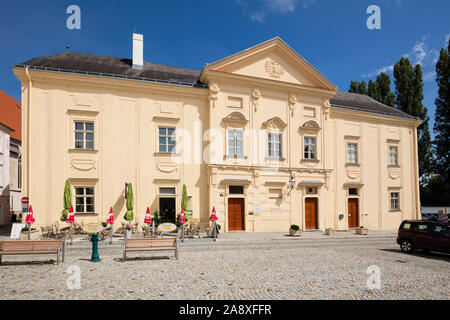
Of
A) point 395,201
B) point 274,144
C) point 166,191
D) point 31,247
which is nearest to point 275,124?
point 274,144

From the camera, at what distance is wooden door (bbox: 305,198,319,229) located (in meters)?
22.8

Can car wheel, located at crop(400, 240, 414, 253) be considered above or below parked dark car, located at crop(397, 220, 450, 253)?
below

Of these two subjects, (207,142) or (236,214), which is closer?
(207,142)

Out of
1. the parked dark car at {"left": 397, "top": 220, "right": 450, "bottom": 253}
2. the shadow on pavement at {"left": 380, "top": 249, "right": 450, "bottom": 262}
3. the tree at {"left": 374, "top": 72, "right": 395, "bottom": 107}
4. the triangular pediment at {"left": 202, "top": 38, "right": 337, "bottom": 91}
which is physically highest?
the tree at {"left": 374, "top": 72, "right": 395, "bottom": 107}

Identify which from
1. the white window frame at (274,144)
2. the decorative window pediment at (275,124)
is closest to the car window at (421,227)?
the white window frame at (274,144)

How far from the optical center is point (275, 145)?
22281 mm

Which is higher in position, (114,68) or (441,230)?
(114,68)

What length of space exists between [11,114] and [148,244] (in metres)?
32.4

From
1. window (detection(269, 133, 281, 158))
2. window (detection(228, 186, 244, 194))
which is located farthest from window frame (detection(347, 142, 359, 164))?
window (detection(228, 186, 244, 194))

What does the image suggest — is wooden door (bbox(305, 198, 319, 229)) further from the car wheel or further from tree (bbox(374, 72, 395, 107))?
tree (bbox(374, 72, 395, 107))

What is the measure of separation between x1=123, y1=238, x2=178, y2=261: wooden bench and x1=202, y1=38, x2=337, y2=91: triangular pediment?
1246 cm

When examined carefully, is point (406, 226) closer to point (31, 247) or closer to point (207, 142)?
point (207, 142)

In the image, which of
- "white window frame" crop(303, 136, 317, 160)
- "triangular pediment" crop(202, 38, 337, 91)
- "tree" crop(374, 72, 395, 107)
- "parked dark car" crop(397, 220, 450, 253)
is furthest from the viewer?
"tree" crop(374, 72, 395, 107)
